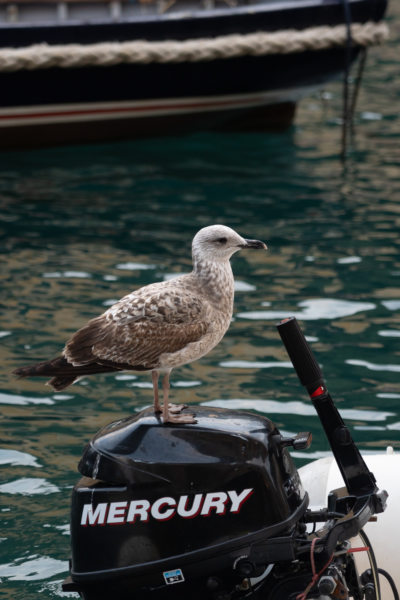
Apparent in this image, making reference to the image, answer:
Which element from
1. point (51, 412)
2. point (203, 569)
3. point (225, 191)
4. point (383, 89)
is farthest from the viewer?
point (383, 89)

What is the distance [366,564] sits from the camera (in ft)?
10.5

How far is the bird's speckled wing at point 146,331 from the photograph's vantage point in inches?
129

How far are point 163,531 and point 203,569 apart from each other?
144 mm

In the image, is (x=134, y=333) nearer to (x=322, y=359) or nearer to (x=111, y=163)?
(x=322, y=359)

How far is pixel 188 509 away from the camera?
2.94 meters

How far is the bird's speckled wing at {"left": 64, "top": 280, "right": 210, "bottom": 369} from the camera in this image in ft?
10.7

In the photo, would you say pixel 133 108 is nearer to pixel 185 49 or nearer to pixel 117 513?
pixel 185 49

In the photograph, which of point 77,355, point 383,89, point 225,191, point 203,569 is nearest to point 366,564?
point 203,569

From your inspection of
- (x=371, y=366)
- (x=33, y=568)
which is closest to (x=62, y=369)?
(x=33, y=568)

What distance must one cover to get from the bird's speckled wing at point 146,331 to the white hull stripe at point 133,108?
744 centimetres

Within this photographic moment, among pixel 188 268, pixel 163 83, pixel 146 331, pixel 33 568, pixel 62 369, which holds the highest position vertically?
pixel 146 331

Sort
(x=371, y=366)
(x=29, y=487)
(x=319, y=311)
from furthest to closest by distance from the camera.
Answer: (x=319, y=311)
(x=371, y=366)
(x=29, y=487)

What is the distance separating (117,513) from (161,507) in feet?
0.40

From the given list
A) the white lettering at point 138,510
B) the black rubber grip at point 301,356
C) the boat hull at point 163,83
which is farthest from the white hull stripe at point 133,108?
the white lettering at point 138,510
